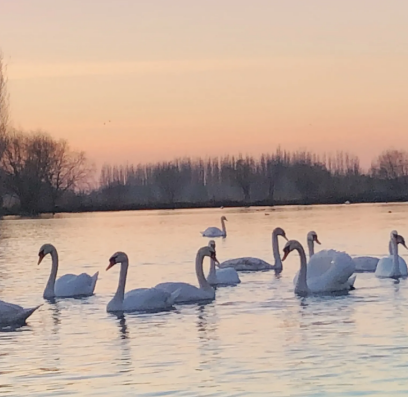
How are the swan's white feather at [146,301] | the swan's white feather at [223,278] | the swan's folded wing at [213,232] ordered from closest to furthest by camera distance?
the swan's white feather at [146,301], the swan's white feather at [223,278], the swan's folded wing at [213,232]

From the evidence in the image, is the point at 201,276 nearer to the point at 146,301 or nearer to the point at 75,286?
the point at 146,301

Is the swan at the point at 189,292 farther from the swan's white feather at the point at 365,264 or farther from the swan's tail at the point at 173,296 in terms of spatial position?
the swan's white feather at the point at 365,264

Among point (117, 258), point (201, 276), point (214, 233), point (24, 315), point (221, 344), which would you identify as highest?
point (117, 258)

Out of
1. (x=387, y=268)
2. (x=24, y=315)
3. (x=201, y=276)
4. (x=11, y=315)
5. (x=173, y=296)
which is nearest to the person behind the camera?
(x=11, y=315)

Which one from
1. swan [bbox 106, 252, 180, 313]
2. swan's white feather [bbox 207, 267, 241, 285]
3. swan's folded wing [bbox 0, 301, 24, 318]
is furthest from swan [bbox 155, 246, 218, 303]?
swan's folded wing [bbox 0, 301, 24, 318]

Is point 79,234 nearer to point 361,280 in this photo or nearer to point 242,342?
point 361,280

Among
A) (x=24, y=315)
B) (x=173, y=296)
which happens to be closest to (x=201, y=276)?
(x=173, y=296)

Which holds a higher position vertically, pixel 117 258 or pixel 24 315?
pixel 117 258

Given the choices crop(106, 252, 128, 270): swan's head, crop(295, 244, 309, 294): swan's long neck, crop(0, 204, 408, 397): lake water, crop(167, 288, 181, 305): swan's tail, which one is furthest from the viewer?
crop(295, 244, 309, 294): swan's long neck

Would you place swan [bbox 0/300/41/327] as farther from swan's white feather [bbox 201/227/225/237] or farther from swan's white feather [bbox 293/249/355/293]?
swan's white feather [bbox 201/227/225/237]

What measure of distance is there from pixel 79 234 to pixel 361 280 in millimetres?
22490

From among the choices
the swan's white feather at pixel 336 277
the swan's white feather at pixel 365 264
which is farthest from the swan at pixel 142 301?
the swan's white feather at pixel 365 264

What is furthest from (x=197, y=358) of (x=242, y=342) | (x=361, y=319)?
(x=361, y=319)

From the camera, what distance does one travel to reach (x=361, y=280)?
17234 mm
